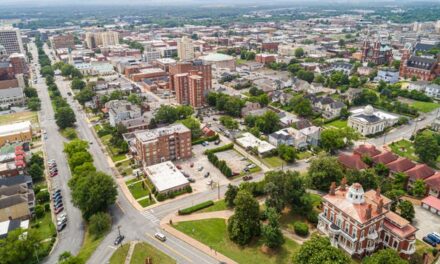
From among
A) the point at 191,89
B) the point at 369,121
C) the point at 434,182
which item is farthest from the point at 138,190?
the point at 369,121

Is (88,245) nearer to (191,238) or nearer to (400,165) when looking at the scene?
(191,238)

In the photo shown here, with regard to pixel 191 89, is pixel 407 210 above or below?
below

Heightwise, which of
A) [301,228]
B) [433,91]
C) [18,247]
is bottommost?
[301,228]

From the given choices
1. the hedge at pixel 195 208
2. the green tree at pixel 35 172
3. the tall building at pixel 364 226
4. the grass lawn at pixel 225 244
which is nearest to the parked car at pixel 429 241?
the tall building at pixel 364 226

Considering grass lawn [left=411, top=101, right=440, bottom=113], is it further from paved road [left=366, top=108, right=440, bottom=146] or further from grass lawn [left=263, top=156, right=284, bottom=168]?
grass lawn [left=263, top=156, right=284, bottom=168]

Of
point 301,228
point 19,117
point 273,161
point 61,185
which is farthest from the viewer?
point 19,117

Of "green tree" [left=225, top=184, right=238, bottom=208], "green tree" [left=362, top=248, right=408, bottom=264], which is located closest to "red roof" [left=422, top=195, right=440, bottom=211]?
"green tree" [left=362, top=248, right=408, bottom=264]

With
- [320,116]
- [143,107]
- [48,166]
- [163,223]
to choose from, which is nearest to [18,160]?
[48,166]
